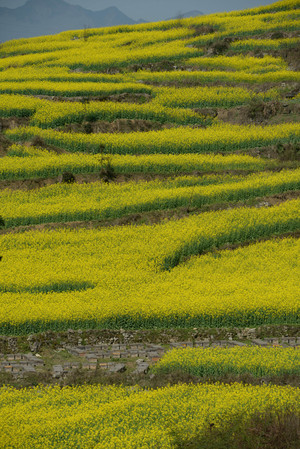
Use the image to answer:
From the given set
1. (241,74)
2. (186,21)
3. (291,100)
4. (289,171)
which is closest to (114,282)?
(289,171)

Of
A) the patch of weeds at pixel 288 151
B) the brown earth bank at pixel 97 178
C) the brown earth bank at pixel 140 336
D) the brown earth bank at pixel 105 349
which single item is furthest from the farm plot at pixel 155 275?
the patch of weeds at pixel 288 151

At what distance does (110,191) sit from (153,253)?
Answer: 7603 mm

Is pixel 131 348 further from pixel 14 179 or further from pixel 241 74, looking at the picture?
pixel 241 74

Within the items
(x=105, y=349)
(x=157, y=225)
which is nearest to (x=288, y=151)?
(x=157, y=225)

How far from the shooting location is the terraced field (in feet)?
58.5

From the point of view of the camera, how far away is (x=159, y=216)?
3431cm

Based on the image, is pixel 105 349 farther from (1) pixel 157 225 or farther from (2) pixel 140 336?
(1) pixel 157 225

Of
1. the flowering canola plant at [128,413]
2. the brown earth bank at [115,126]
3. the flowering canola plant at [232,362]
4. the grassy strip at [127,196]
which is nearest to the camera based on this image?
the flowering canola plant at [128,413]

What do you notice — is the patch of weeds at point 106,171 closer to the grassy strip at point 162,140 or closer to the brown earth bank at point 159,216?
the grassy strip at point 162,140

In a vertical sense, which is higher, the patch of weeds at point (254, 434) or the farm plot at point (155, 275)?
the farm plot at point (155, 275)

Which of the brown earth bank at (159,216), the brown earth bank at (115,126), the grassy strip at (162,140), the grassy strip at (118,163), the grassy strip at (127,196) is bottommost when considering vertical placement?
the brown earth bank at (159,216)

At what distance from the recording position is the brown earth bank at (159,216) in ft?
109

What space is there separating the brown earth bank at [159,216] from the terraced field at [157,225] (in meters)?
0.09

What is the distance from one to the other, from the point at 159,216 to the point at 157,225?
1.08m
